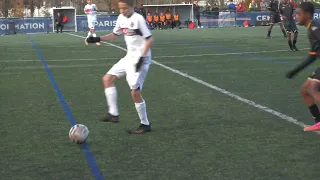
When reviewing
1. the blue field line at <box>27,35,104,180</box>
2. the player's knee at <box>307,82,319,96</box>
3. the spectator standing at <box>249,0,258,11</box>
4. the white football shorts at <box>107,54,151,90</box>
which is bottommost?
the blue field line at <box>27,35,104,180</box>

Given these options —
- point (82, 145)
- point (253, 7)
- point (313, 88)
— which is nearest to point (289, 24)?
point (313, 88)

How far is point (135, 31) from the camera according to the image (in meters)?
7.20

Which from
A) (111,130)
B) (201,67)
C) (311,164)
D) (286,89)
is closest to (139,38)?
(111,130)

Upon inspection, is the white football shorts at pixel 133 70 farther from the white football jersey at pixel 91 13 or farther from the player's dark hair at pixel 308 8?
the white football jersey at pixel 91 13

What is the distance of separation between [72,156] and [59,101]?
12.5 feet

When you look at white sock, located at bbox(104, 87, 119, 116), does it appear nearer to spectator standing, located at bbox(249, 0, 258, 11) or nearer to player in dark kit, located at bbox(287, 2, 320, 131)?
player in dark kit, located at bbox(287, 2, 320, 131)

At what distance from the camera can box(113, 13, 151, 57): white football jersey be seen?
7145 mm

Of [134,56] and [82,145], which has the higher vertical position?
[134,56]

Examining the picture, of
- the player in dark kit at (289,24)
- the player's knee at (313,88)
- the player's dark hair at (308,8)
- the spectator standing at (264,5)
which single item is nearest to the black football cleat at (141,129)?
the player's knee at (313,88)

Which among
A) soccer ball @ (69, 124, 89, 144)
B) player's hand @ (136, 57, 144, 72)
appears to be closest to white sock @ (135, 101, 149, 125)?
player's hand @ (136, 57, 144, 72)

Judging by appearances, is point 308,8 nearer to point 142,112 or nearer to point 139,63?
point 139,63

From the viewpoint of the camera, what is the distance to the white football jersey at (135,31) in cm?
→ 714

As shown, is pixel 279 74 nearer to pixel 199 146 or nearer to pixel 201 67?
pixel 201 67

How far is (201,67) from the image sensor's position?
14.5 metres
